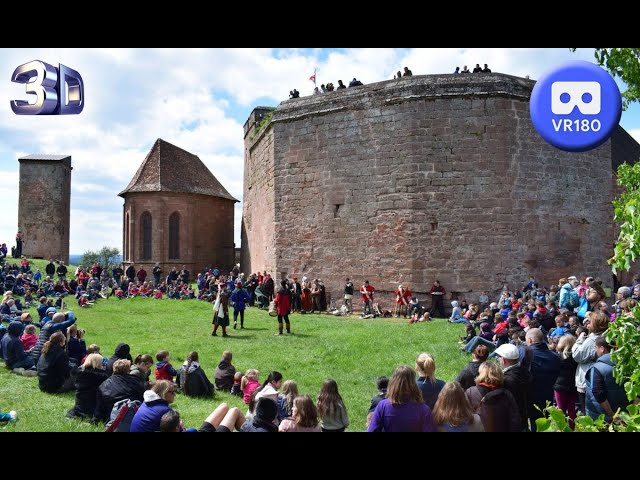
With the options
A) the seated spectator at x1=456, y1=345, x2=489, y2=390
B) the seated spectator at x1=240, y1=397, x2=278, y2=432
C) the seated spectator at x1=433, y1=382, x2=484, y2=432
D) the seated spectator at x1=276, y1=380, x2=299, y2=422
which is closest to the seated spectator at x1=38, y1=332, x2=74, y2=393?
the seated spectator at x1=276, y1=380, x2=299, y2=422

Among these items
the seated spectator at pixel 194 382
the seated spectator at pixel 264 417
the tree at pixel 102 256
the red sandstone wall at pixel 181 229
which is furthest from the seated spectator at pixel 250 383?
the tree at pixel 102 256

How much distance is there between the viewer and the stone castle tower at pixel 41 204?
33875 millimetres

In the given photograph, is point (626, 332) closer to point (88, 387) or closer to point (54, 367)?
point (88, 387)

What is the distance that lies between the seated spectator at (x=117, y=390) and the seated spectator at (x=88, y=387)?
40 centimetres

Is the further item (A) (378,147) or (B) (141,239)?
(B) (141,239)

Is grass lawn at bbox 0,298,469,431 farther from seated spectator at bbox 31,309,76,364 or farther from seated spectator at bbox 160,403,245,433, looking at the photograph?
seated spectator at bbox 160,403,245,433

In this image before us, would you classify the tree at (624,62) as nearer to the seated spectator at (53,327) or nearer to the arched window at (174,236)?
the seated spectator at (53,327)

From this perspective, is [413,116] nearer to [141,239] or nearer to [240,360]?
[240,360]

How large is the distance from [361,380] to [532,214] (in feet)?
32.5

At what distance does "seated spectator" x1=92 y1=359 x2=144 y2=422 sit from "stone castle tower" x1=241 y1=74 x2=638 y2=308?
11.6 meters

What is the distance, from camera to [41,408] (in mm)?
7512

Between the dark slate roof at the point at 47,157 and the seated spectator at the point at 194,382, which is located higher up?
the dark slate roof at the point at 47,157

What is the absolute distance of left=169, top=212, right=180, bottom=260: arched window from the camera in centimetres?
3059

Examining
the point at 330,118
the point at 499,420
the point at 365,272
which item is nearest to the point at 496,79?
the point at 330,118
